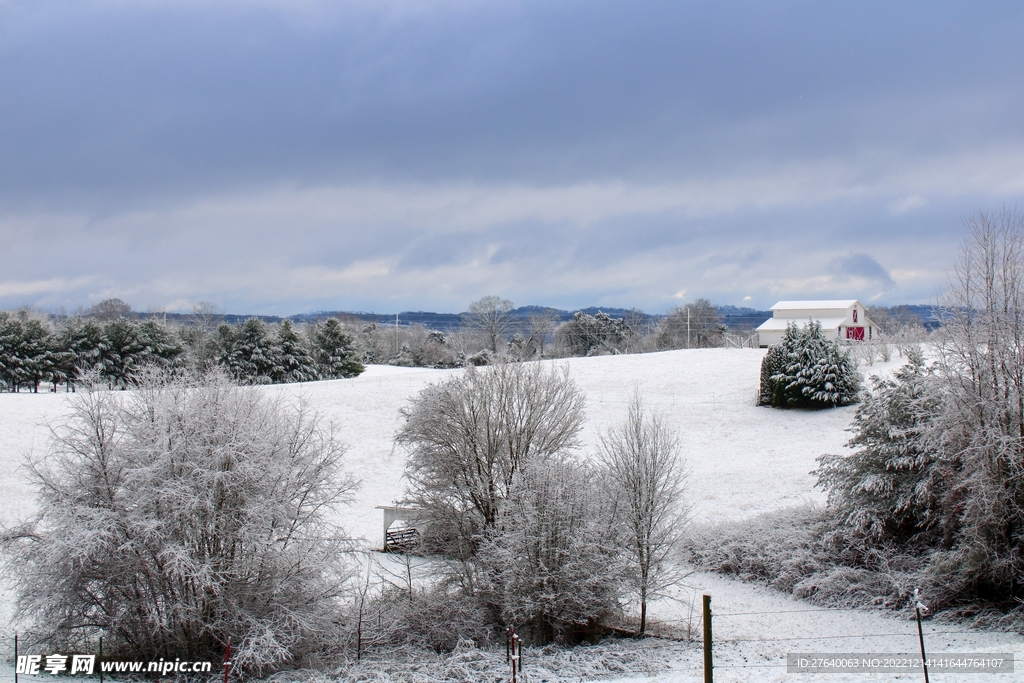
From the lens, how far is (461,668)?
1443 cm

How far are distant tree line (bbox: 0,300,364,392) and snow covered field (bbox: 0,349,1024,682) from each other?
12.8 m

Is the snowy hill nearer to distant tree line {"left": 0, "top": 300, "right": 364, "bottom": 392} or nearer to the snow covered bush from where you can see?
the snow covered bush

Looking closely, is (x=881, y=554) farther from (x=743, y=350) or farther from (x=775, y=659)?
(x=743, y=350)

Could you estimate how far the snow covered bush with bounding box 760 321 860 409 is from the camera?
117 ft

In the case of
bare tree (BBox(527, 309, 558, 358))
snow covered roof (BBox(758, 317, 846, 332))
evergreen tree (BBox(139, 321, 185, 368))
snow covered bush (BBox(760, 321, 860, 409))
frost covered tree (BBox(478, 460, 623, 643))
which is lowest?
frost covered tree (BBox(478, 460, 623, 643))

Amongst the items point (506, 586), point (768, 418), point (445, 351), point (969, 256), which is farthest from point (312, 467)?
point (445, 351)

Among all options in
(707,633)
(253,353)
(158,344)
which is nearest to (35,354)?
(158,344)

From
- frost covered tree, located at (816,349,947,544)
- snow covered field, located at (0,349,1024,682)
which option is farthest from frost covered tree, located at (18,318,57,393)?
frost covered tree, located at (816,349,947,544)

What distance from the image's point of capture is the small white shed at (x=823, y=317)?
63.5m

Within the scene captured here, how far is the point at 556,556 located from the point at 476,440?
5.37m

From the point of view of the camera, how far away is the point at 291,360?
190 feet

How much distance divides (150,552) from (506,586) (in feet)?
24.2

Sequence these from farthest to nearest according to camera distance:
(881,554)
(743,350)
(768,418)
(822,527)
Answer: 1. (743,350)
2. (768,418)
3. (822,527)
4. (881,554)

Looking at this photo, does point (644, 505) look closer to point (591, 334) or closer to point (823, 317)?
point (823, 317)
